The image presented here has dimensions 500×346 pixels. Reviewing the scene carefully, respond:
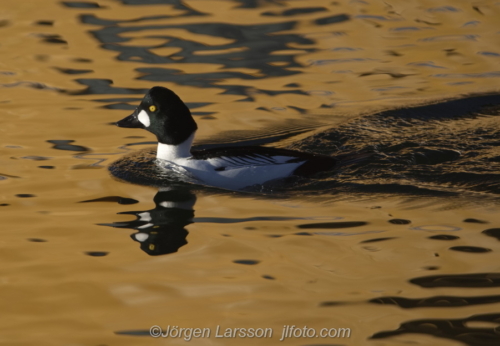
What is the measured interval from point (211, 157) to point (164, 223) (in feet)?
3.68

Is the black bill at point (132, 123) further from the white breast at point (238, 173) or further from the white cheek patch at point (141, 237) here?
the white cheek patch at point (141, 237)

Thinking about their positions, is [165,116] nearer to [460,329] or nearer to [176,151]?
[176,151]

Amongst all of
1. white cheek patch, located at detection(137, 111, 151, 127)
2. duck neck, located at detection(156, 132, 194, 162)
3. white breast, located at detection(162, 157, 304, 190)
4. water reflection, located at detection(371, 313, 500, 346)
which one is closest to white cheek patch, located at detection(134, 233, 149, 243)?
white breast, located at detection(162, 157, 304, 190)

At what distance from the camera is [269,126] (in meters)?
9.16

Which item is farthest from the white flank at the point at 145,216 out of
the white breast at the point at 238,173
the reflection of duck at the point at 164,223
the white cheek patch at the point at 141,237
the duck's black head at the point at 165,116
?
the duck's black head at the point at 165,116

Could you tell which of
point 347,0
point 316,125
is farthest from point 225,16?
point 316,125

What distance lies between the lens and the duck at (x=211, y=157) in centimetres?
730

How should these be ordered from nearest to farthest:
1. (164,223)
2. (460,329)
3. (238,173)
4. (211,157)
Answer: (460,329), (164,223), (238,173), (211,157)

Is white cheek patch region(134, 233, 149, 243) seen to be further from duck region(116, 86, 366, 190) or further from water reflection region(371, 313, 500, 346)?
water reflection region(371, 313, 500, 346)

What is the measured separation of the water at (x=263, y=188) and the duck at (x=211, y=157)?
0.18 m

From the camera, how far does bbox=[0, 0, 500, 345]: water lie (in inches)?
199

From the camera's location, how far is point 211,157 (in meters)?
7.43

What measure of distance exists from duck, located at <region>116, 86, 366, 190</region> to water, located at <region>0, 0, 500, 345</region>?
18 cm

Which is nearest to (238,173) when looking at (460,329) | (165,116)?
(165,116)
